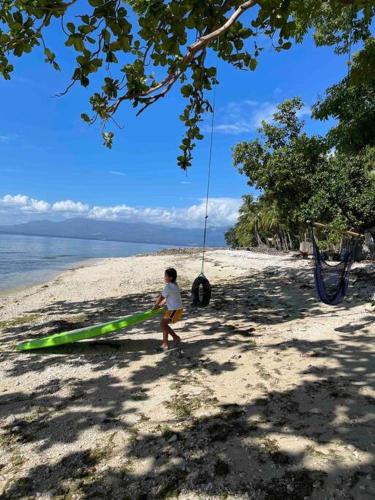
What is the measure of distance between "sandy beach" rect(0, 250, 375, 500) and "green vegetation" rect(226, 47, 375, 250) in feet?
14.5

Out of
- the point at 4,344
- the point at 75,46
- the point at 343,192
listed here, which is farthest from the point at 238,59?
the point at 343,192

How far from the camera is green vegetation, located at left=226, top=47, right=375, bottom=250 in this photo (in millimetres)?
10781

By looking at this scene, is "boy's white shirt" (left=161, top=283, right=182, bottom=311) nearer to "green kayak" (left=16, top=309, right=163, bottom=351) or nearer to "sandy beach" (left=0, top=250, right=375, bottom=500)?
"green kayak" (left=16, top=309, right=163, bottom=351)

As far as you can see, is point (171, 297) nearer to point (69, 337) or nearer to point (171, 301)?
point (171, 301)

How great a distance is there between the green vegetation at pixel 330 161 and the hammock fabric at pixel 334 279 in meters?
1.38

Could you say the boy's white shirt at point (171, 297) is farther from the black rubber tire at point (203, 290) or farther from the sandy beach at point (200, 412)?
the black rubber tire at point (203, 290)

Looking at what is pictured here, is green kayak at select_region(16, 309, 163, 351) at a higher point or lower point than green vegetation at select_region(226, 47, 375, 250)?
lower

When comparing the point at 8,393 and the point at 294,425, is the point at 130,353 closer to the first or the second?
the point at 8,393

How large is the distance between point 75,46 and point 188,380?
4536 mm

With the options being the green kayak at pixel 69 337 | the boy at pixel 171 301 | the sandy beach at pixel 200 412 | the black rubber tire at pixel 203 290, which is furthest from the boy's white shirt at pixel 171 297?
the black rubber tire at pixel 203 290

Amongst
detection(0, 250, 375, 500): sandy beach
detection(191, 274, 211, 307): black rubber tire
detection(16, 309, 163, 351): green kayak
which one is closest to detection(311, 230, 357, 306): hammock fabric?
detection(0, 250, 375, 500): sandy beach

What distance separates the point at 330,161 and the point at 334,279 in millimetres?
6201

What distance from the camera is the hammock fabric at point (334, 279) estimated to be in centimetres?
913

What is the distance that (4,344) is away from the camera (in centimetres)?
823
